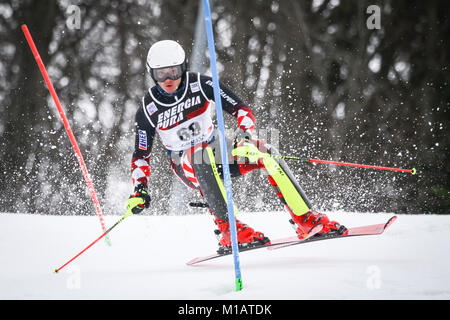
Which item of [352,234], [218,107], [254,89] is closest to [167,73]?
[218,107]

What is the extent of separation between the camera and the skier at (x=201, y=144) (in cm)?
288

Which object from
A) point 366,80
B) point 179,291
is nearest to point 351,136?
point 366,80

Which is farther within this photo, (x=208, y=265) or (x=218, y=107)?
(x=208, y=265)

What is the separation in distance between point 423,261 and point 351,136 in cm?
681

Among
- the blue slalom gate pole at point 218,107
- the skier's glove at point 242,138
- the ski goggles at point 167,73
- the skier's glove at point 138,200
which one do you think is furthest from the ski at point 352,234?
the ski goggles at point 167,73

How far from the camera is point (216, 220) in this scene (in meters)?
3.11

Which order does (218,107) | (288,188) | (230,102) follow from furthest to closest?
(230,102)
(288,188)
(218,107)

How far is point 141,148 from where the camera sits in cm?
315

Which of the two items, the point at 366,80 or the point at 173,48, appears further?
the point at 366,80

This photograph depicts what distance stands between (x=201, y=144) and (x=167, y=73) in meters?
0.55

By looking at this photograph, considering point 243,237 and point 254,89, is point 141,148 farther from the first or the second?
point 254,89

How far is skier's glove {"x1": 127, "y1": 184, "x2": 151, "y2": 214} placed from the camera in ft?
9.68

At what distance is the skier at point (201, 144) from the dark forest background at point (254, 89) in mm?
5434

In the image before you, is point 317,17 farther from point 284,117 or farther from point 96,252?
point 96,252
